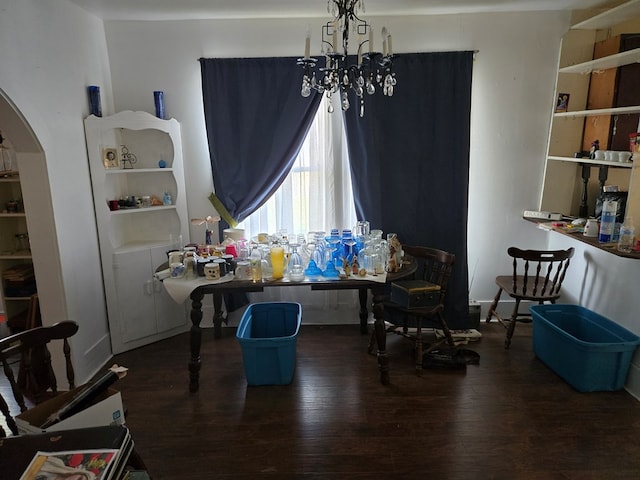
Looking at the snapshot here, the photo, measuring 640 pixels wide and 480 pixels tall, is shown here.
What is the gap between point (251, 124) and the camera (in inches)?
141

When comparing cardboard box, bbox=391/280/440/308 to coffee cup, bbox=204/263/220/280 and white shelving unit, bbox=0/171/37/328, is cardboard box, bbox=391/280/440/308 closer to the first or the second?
coffee cup, bbox=204/263/220/280

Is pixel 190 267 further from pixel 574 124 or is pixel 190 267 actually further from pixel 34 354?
pixel 574 124

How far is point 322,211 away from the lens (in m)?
3.86

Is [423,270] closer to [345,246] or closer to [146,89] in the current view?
[345,246]

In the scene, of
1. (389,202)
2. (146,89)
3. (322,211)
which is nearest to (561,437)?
(389,202)

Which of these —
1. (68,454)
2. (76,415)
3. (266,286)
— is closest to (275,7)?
(266,286)

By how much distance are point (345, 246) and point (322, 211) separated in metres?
0.93

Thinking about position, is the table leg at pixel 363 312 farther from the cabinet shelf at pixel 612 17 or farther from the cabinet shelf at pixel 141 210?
the cabinet shelf at pixel 612 17

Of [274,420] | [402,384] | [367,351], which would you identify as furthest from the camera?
[367,351]

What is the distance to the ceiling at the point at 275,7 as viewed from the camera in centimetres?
313

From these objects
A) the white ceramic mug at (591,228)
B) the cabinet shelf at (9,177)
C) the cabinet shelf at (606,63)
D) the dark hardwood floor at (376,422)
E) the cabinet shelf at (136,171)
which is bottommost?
the dark hardwood floor at (376,422)

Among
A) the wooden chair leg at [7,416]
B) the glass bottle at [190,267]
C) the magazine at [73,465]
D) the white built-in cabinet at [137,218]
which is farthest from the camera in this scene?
the white built-in cabinet at [137,218]

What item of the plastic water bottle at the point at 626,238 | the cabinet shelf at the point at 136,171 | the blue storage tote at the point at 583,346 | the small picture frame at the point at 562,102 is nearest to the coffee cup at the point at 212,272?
the cabinet shelf at the point at 136,171

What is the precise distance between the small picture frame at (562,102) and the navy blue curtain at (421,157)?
0.78m
